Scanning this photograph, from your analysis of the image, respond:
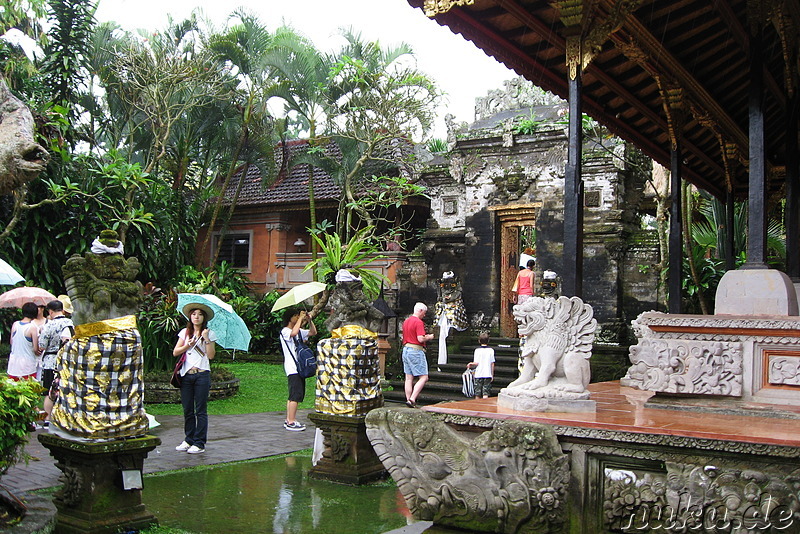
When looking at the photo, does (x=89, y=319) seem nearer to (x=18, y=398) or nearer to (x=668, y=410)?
(x=18, y=398)

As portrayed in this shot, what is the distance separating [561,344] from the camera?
5.04 metres

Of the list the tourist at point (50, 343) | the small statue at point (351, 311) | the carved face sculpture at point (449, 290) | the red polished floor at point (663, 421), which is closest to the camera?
the red polished floor at point (663, 421)

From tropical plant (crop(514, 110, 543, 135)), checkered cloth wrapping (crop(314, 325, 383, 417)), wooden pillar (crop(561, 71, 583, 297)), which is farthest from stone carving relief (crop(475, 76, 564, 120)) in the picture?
wooden pillar (crop(561, 71, 583, 297))

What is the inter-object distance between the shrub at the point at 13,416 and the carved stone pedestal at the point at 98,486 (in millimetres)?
413

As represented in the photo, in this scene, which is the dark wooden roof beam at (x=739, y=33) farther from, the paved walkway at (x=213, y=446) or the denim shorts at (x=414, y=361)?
the paved walkway at (x=213, y=446)

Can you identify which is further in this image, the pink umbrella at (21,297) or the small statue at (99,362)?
the pink umbrella at (21,297)

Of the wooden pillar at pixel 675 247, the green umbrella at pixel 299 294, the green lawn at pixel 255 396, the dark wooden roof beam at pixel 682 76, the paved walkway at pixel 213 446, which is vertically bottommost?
the green lawn at pixel 255 396

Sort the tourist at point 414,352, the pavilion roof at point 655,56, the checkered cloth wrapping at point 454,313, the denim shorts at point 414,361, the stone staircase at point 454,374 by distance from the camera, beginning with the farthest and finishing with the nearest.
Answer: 1. the checkered cloth wrapping at point 454,313
2. the stone staircase at point 454,374
3. the denim shorts at point 414,361
4. the tourist at point 414,352
5. the pavilion roof at point 655,56

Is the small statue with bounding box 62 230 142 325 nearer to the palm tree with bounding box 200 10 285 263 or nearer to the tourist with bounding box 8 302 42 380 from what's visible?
the tourist with bounding box 8 302 42 380

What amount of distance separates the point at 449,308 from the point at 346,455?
739cm

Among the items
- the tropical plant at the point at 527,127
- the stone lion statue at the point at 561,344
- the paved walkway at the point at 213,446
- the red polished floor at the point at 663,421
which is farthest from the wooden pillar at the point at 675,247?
the tropical plant at the point at 527,127

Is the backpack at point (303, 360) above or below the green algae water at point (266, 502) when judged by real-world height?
above

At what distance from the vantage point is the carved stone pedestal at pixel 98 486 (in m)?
5.02

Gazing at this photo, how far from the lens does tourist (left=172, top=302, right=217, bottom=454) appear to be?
791 centimetres
